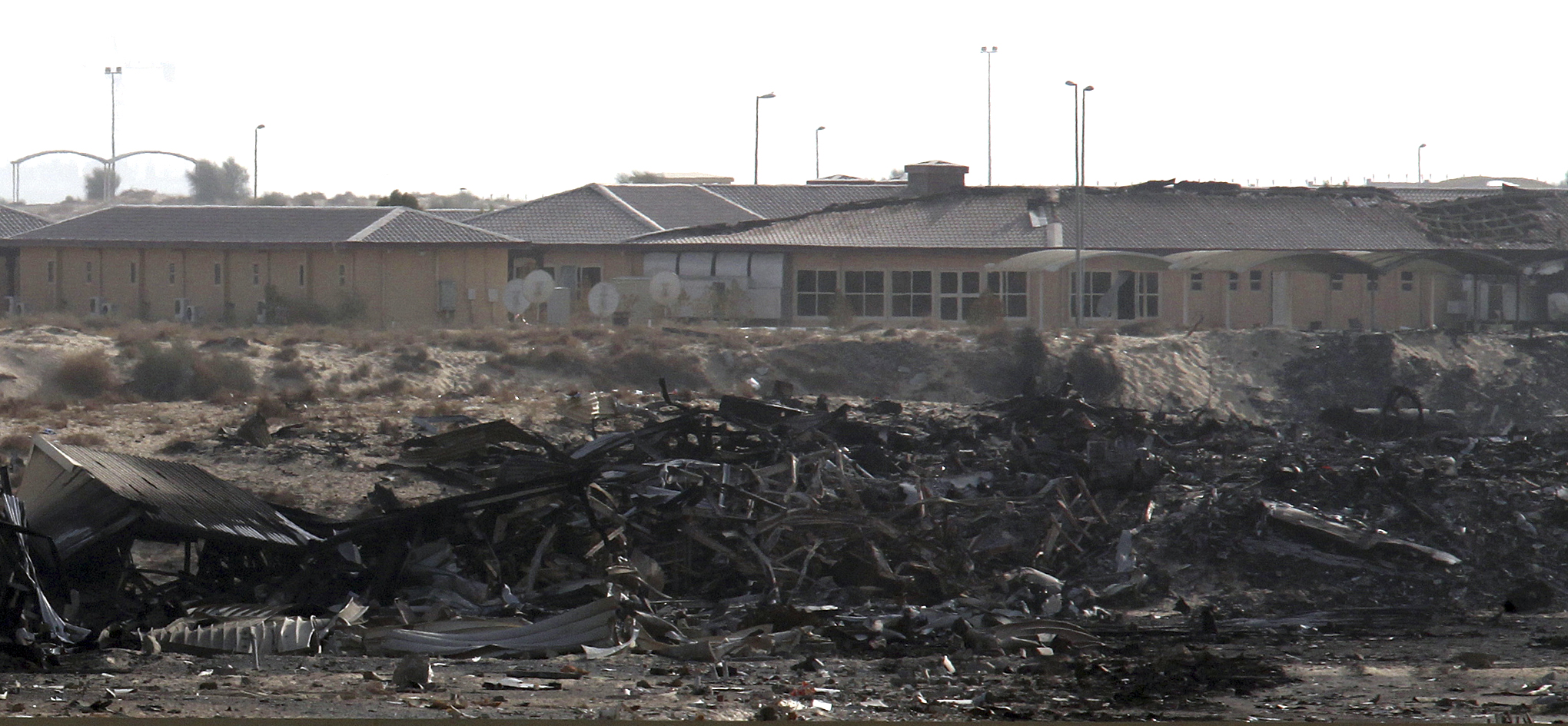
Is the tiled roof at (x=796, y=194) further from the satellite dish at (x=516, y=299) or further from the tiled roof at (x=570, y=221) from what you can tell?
the satellite dish at (x=516, y=299)

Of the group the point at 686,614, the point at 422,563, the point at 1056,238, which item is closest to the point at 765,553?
the point at 686,614

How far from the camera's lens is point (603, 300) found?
38250mm

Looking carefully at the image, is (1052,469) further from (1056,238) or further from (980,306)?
(1056,238)

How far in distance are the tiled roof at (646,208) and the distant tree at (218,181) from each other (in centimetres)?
7632

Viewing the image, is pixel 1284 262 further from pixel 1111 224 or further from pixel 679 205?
pixel 679 205

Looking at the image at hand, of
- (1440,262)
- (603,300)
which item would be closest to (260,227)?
(603,300)

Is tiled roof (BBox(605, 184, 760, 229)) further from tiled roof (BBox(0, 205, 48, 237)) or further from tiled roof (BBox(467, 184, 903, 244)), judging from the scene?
tiled roof (BBox(0, 205, 48, 237))

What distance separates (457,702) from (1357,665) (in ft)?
22.2

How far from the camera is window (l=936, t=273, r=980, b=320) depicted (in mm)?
42781

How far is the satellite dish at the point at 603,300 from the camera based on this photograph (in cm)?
3816

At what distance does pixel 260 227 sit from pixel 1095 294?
75.9ft

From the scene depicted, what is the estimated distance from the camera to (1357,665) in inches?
471

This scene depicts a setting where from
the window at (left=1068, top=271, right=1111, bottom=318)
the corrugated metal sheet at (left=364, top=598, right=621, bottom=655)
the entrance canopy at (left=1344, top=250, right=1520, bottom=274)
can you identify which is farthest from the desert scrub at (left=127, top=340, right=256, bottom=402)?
the entrance canopy at (left=1344, top=250, right=1520, bottom=274)

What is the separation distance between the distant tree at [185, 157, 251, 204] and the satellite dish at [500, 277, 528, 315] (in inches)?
3612
